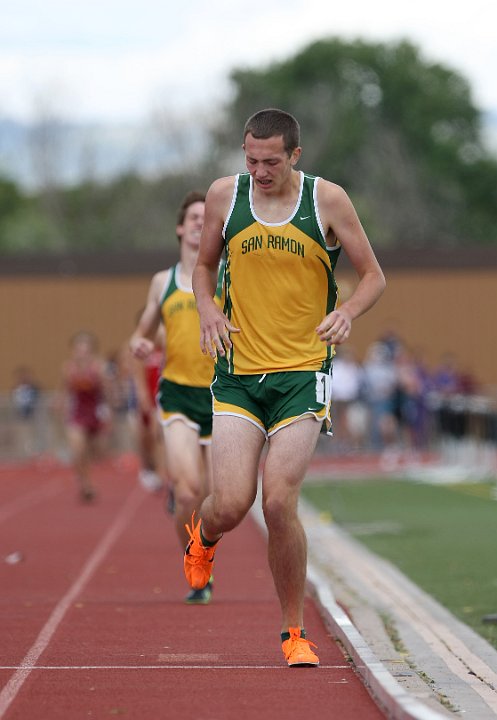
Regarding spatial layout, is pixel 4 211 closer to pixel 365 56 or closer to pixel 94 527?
pixel 365 56

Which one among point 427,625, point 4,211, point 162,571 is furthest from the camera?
point 4,211

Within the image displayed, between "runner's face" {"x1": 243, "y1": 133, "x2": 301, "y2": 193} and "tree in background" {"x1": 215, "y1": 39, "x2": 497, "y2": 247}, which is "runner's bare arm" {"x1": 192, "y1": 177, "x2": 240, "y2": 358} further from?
"tree in background" {"x1": 215, "y1": 39, "x2": 497, "y2": 247}

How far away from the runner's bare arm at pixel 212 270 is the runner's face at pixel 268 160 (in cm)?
21

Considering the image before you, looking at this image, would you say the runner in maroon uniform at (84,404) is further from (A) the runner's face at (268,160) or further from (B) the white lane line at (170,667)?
(A) the runner's face at (268,160)

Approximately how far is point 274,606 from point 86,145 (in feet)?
217

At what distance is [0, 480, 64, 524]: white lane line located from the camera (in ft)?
62.7

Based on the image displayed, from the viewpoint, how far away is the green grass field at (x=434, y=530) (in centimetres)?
1107

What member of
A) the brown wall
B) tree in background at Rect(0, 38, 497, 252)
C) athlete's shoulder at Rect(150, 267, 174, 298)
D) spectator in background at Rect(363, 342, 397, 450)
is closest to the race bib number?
athlete's shoulder at Rect(150, 267, 174, 298)

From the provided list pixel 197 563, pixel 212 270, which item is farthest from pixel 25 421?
pixel 212 270

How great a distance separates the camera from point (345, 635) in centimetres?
805

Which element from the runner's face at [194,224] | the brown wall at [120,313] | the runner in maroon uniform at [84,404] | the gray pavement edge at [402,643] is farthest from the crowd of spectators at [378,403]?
the runner's face at [194,224]

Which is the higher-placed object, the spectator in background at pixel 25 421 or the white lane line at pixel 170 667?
the white lane line at pixel 170 667

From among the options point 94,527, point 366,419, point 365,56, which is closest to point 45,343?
point 366,419

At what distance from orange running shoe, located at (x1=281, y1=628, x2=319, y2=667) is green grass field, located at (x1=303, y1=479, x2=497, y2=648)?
1.68 metres
